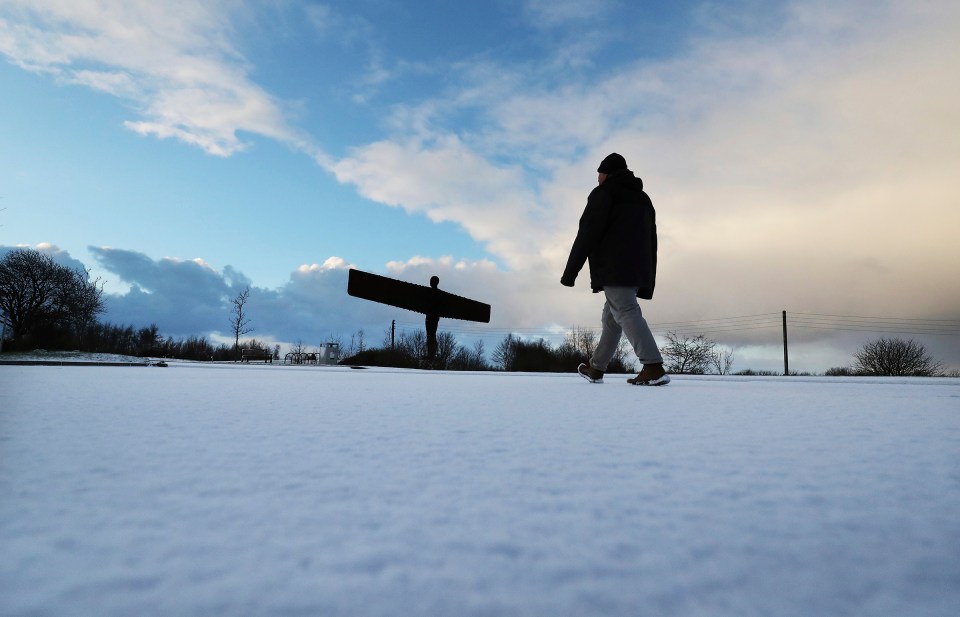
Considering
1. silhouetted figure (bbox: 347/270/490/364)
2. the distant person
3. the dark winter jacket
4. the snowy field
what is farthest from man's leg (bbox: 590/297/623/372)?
silhouetted figure (bbox: 347/270/490/364)

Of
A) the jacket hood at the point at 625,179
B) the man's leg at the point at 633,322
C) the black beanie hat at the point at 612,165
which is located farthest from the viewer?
the black beanie hat at the point at 612,165

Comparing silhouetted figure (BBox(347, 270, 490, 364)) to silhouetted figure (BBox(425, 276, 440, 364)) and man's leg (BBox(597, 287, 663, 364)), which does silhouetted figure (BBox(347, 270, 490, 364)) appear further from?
man's leg (BBox(597, 287, 663, 364))

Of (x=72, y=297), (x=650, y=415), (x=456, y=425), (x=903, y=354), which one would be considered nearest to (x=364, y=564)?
(x=456, y=425)

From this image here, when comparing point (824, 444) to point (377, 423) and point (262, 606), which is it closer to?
point (377, 423)

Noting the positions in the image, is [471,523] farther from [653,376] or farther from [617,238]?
[617,238]

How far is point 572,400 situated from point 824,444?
1207 mm

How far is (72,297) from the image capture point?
95.6 ft

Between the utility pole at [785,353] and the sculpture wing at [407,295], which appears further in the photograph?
the utility pole at [785,353]

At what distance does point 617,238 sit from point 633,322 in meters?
0.65

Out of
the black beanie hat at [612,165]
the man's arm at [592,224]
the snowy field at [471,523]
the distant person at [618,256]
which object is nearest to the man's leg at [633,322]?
the distant person at [618,256]

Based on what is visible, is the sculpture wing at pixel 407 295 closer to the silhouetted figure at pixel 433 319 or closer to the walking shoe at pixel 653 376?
the silhouetted figure at pixel 433 319

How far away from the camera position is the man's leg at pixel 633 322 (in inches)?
148

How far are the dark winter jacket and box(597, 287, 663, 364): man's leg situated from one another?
73 millimetres

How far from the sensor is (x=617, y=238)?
3998mm
